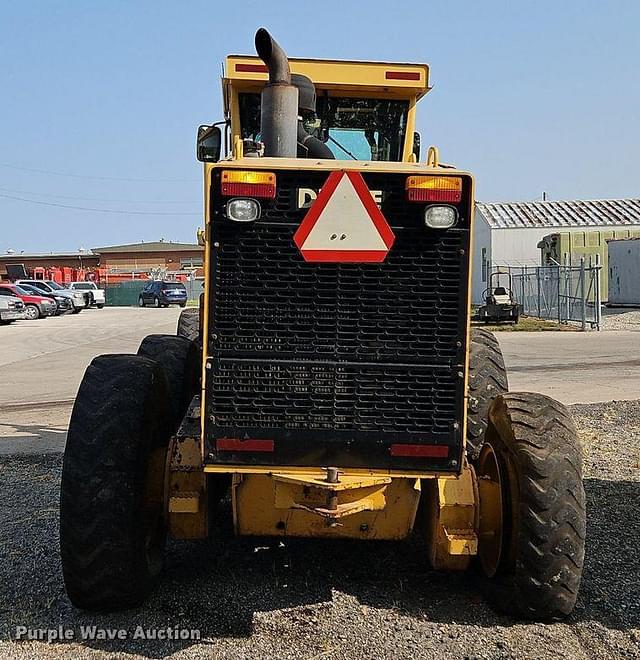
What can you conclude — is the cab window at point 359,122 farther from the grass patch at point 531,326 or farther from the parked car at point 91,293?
the parked car at point 91,293

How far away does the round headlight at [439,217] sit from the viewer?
362 centimetres

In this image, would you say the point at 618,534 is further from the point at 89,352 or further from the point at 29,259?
the point at 29,259

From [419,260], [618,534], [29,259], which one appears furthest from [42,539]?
[29,259]

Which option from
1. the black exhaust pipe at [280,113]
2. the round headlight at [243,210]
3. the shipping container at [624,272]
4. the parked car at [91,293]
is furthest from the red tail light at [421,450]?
the parked car at [91,293]

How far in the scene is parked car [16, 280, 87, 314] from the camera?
38.9m

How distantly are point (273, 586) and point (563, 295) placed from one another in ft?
79.9

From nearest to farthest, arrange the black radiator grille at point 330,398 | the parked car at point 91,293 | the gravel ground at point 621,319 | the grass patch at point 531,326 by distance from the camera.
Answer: the black radiator grille at point 330,398 < the grass patch at point 531,326 < the gravel ground at point 621,319 < the parked car at point 91,293

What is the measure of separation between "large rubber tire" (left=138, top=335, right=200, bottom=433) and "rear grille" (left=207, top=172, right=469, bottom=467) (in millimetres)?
2071

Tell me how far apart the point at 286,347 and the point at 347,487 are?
0.68 meters

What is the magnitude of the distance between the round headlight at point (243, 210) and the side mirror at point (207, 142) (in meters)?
2.11

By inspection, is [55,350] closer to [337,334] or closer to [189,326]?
[189,326]

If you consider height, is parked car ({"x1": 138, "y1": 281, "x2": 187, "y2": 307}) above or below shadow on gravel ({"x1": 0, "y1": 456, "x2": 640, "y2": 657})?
above

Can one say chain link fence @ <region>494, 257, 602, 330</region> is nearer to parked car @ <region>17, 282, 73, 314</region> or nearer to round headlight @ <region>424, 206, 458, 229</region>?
parked car @ <region>17, 282, 73, 314</region>

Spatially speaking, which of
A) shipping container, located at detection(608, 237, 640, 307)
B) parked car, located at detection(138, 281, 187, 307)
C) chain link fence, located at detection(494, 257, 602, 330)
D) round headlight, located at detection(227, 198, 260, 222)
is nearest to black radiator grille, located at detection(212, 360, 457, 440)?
round headlight, located at detection(227, 198, 260, 222)
